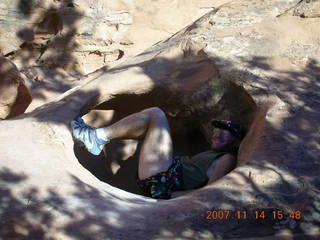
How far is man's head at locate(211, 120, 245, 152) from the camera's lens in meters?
3.75

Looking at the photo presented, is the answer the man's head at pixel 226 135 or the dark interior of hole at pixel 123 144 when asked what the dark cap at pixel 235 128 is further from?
the dark interior of hole at pixel 123 144

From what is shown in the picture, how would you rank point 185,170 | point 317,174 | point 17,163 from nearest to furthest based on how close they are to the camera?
point 317,174
point 17,163
point 185,170

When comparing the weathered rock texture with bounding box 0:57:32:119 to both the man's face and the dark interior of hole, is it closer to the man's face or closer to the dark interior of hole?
the dark interior of hole

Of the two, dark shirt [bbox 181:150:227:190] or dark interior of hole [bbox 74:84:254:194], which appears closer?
dark shirt [bbox 181:150:227:190]

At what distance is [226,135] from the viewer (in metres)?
3.77

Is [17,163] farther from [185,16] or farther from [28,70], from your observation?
[185,16]

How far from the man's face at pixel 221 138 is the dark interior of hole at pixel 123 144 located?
1.44 ft

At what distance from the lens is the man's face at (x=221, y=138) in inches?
149

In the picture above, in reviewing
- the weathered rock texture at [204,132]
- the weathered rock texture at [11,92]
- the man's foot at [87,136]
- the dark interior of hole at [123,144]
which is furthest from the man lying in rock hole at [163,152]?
the weathered rock texture at [11,92]

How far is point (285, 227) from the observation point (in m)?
2.38

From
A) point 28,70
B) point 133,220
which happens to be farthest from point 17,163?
point 28,70

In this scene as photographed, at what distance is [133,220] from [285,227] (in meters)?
0.72

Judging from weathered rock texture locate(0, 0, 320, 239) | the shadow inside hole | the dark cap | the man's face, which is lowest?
the shadow inside hole
